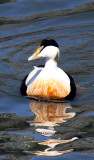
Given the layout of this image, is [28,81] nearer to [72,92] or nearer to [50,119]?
[72,92]

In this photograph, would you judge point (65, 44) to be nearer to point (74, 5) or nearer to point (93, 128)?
point (74, 5)

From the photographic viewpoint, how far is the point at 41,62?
35.1 feet

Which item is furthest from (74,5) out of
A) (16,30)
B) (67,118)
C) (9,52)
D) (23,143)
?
(23,143)

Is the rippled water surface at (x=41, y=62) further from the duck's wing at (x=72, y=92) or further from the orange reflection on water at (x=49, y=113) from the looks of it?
the duck's wing at (x=72, y=92)

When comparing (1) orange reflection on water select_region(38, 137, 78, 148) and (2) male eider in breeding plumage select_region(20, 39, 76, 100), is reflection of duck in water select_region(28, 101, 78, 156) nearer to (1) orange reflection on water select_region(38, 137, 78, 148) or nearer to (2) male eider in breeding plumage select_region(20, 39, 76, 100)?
(1) orange reflection on water select_region(38, 137, 78, 148)

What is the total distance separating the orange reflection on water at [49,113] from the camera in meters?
7.72

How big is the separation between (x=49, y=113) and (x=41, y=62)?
274cm

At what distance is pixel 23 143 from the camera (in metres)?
6.96

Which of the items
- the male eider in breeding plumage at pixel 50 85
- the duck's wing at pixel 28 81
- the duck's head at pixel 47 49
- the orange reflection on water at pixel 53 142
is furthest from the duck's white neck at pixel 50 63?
the orange reflection on water at pixel 53 142

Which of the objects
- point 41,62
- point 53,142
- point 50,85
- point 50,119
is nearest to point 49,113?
point 50,119

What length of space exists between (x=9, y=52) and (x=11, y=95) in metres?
2.39

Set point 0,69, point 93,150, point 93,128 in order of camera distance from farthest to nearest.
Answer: point 0,69 → point 93,128 → point 93,150

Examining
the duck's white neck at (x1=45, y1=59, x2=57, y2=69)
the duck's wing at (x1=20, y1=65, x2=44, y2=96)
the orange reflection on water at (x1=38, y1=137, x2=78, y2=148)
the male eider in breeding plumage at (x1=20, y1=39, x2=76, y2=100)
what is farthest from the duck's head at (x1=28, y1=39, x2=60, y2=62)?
the orange reflection on water at (x1=38, y1=137, x2=78, y2=148)

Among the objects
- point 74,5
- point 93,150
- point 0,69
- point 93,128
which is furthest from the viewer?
point 74,5
